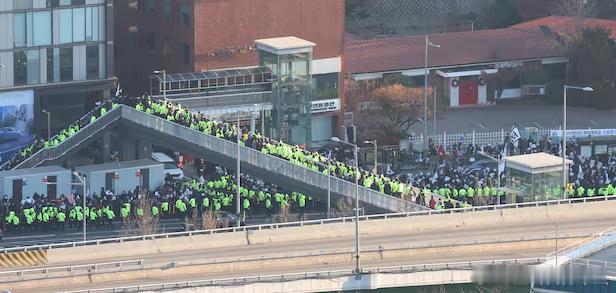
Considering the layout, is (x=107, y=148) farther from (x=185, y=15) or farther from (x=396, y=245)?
(x=396, y=245)

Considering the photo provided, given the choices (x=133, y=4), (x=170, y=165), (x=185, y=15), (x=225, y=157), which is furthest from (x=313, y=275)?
(x=133, y=4)

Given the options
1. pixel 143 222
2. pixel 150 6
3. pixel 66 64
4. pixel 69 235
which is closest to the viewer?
pixel 143 222

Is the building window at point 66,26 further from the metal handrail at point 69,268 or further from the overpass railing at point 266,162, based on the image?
the metal handrail at point 69,268

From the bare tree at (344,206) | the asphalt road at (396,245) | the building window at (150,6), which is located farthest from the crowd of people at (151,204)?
the building window at (150,6)

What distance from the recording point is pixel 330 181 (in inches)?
5098

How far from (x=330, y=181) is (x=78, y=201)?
1262 centimetres

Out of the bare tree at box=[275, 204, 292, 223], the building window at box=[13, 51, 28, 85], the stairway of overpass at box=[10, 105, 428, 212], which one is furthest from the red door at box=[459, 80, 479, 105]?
the bare tree at box=[275, 204, 292, 223]

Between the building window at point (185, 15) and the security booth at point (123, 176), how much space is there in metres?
14.1

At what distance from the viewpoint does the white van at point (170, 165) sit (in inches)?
5394

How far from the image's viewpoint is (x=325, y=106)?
149000mm

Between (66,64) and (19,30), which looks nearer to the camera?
(19,30)

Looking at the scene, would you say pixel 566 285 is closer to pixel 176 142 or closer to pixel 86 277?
pixel 86 277

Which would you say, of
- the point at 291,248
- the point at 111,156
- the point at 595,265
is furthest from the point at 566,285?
the point at 111,156

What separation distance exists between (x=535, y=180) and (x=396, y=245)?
39.9 ft
